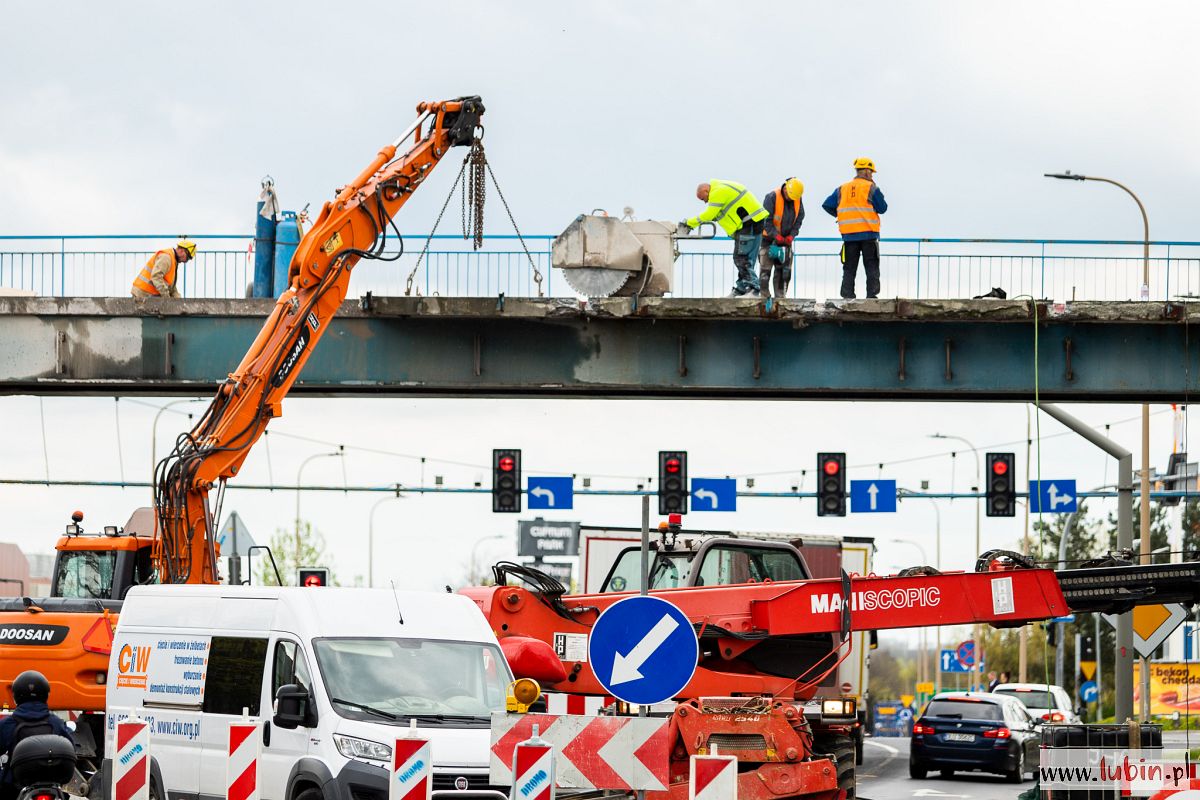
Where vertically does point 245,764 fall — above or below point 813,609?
below

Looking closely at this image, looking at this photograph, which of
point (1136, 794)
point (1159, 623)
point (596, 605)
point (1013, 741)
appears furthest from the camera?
point (1013, 741)

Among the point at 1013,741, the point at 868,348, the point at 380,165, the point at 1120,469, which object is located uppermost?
the point at 380,165

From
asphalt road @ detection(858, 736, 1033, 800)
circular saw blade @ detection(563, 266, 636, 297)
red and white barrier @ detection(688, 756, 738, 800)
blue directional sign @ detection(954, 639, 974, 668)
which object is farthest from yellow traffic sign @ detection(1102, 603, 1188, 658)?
blue directional sign @ detection(954, 639, 974, 668)

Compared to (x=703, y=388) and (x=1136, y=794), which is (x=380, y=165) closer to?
(x=703, y=388)

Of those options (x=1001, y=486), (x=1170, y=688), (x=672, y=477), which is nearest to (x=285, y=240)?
(x=672, y=477)

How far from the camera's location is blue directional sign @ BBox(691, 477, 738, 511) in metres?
47.2

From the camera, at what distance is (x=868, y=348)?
28.8m

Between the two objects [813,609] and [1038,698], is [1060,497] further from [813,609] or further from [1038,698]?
[813,609]

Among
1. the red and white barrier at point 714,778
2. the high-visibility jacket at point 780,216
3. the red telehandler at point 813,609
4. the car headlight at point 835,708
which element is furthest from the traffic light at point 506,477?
the red and white barrier at point 714,778

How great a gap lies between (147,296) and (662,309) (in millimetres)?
8084

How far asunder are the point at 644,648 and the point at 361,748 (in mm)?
2528

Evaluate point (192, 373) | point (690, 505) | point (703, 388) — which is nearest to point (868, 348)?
point (703, 388)

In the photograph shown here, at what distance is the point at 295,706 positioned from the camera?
42.9 feet

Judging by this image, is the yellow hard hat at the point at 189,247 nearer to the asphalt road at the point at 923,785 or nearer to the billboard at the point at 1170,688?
the asphalt road at the point at 923,785
